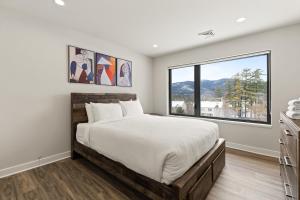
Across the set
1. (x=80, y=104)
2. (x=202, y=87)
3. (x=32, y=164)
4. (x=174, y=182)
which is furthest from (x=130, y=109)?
(x=174, y=182)

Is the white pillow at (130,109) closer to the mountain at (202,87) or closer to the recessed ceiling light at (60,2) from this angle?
the mountain at (202,87)

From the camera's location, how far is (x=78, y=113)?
9.14ft

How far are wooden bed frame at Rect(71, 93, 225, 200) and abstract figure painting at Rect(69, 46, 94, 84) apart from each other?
0.39 metres

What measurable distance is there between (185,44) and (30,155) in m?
3.91

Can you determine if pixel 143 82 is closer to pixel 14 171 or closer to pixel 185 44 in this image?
pixel 185 44

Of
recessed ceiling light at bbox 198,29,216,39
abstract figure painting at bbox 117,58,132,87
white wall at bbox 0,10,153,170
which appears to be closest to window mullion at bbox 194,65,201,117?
recessed ceiling light at bbox 198,29,216,39

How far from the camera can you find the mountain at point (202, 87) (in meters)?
3.67

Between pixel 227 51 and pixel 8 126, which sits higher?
pixel 227 51

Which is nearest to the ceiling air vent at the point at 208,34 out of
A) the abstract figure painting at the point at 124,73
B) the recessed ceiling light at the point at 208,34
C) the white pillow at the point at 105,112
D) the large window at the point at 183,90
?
the recessed ceiling light at the point at 208,34

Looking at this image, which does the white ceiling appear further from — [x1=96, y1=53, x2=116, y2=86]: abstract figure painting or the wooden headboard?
the wooden headboard

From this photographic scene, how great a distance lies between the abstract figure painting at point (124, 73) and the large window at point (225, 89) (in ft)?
4.59

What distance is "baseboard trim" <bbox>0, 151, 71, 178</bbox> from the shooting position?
7.04ft

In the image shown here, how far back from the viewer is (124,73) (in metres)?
3.87

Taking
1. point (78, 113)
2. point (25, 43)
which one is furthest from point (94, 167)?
point (25, 43)
